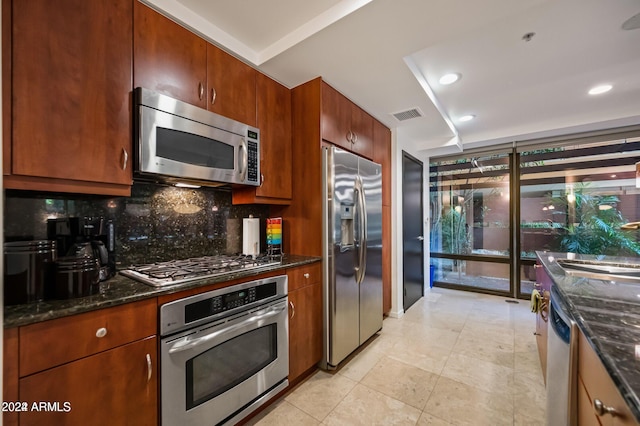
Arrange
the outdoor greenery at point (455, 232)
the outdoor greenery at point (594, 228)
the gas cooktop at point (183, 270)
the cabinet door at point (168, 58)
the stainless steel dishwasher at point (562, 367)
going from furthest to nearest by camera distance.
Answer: the outdoor greenery at point (455, 232) → the outdoor greenery at point (594, 228) → the cabinet door at point (168, 58) → the gas cooktop at point (183, 270) → the stainless steel dishwasher at point (562, 367)

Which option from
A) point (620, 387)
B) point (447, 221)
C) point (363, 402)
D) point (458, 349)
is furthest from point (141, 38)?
point (447, 221)

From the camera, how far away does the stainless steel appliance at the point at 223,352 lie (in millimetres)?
1240

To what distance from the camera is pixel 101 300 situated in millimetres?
1050

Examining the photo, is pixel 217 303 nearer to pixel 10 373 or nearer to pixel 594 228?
pixel 10 373

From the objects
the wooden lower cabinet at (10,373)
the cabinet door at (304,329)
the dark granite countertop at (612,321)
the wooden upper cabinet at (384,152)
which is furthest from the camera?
the wooden upper cabinet at (384,152)

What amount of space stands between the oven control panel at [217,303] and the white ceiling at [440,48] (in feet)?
5.46

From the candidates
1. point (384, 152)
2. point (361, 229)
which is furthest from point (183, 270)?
point (384, 152)

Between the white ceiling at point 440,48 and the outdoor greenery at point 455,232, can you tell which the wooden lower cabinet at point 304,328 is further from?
the outdoor greenery at point 455,232

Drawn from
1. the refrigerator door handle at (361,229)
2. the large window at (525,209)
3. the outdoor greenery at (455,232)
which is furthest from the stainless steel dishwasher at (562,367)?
the outdoor greenery at (455,232)

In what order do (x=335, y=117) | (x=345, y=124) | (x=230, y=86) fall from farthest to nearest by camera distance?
(x=345, y=124) → (x=335, y=117) → (x=230, y=86)

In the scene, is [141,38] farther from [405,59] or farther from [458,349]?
[458,349]

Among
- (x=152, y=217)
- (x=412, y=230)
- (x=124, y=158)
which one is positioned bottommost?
(x=412, y=230)

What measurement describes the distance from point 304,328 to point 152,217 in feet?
4.46

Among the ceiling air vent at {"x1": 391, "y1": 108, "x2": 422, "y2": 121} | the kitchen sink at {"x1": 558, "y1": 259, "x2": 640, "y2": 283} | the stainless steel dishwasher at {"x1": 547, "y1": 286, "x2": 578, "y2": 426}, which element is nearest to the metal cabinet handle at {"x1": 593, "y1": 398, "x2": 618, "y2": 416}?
the stainless steel dishwasher at {"x1": 547, "y1": 286, "x2": 578, "y2": 426}
